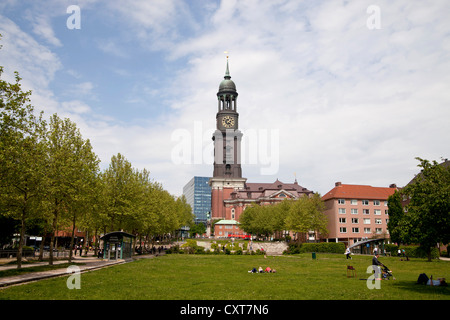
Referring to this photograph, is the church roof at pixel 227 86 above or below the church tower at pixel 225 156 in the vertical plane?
above

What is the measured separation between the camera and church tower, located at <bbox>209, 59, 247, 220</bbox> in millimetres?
144000

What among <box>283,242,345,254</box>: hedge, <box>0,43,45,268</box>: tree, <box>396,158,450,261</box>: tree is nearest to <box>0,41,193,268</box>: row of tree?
<box>0,43,45,268</box>: tree

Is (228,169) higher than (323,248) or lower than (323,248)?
higher

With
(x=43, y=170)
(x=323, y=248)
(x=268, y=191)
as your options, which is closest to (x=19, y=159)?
(x=43, y=170)

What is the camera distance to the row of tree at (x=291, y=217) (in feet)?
246

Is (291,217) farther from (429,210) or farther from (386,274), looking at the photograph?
(429,210)

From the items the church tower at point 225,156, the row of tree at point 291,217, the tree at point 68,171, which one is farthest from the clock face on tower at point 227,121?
the tree at point 68,171

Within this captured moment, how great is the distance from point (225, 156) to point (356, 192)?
2620 inches

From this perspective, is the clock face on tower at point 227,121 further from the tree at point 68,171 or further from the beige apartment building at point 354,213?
the tree at point 68,171

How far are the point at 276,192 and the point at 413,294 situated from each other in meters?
115

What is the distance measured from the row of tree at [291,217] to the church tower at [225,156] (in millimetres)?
36793

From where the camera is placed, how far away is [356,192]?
296ft
